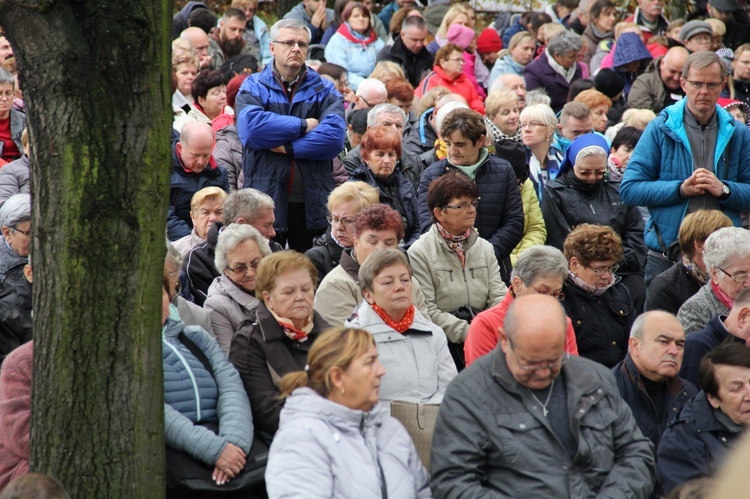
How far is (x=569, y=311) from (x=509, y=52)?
7.80 metres

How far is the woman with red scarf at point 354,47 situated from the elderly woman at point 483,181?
19.0ft

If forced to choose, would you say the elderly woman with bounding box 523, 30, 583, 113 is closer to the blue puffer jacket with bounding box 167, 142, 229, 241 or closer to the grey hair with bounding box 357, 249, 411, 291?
the blue puffer jacket with bounding box 167, 142, 229, 241

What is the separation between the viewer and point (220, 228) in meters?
7.37

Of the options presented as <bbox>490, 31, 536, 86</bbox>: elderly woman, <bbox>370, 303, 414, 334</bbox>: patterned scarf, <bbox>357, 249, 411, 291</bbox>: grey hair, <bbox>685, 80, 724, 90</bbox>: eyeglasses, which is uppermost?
<bbox>685, 80, 724, 90</bbox>: eyeglasses

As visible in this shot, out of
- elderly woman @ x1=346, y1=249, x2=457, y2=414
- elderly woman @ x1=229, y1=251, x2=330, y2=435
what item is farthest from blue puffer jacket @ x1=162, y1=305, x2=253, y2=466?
elderly woman @ x1=346, y1=249, x2=457, y2=414

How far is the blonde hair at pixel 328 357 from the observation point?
4613 mm

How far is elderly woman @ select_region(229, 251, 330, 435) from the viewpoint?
5.39 meters

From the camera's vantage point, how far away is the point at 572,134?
10.2 metres

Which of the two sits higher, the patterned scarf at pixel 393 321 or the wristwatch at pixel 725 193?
the patterned scarf at pixel 393 321

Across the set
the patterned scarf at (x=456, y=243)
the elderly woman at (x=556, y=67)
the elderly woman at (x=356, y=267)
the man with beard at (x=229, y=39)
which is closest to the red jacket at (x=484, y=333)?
the elderly woman at (x=356, y=267)

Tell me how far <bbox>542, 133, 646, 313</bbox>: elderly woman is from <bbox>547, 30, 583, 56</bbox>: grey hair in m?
4.51

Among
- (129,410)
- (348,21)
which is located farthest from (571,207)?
(348,21)

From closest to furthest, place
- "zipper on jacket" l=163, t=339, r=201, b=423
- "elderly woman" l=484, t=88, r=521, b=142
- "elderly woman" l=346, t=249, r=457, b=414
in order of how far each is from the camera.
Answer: "zipper on jacket" l=163, t=339, r=201, b=423
"elderly woman" l=346, t=249, r=457, b=414
"elderly woman" l=484, t=88, r=521, b=142

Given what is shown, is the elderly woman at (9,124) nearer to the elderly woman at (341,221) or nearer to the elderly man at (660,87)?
the elderly woman at (341,221)
